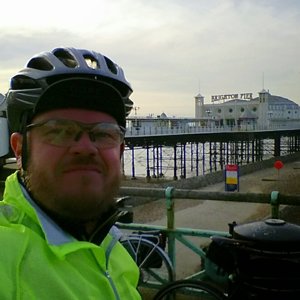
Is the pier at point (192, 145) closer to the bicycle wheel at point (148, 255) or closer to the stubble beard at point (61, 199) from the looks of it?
the bicycle wheel at point (148, 255)

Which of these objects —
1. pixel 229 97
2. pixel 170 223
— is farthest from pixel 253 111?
pixel 170 223

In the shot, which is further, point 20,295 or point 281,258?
point 281,258

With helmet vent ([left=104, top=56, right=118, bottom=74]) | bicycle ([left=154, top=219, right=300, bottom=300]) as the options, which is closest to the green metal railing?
bicycle ([left=154, top=219, right=300, bottom=300])

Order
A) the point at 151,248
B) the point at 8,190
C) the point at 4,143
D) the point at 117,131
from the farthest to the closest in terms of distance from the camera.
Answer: the point at 4,143 < the point at 151,248 < the point at 117,131 < the point at 8,190

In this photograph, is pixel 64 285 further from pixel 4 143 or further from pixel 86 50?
pixel 4 143

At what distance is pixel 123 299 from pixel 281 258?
4.09ft

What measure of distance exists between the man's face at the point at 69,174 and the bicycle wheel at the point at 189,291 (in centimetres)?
178

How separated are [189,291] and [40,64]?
215cm

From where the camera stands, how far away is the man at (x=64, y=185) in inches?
38.7

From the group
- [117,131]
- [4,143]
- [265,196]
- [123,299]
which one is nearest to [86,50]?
[117,131]

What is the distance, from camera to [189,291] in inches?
117

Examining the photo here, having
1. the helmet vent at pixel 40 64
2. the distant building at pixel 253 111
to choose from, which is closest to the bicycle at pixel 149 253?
the helmet vent at pixel 40 64

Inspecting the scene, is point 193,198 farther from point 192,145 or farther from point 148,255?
point 192,145

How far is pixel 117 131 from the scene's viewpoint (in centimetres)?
143
